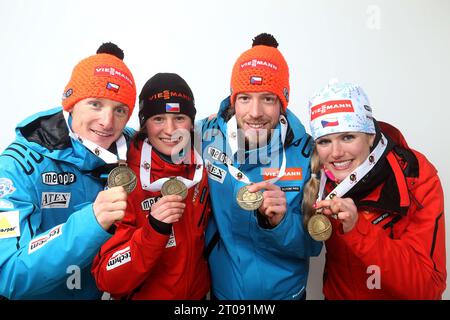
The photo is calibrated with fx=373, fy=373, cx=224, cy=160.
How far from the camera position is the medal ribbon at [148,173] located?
6.41ft

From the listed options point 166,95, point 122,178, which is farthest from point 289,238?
point 166,95

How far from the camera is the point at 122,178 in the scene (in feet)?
5.83

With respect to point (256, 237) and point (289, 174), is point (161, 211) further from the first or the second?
point (289, 174)

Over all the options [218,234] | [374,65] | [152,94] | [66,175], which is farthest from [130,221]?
[374,65]

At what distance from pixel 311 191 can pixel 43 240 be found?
131cm

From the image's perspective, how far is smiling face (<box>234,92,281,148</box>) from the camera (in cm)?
214

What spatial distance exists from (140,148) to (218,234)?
2.23 ft

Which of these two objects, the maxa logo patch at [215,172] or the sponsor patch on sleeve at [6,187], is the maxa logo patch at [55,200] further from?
the maxa logo patch at [215,172]

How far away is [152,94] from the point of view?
213 cm

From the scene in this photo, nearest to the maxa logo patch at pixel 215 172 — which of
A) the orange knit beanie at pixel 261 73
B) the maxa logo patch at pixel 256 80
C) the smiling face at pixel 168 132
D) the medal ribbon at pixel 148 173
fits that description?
the medal ribbon at pixel 148 173

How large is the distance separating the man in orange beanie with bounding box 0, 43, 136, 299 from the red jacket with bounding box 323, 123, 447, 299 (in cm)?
112

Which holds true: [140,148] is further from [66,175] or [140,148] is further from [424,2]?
[424,2]

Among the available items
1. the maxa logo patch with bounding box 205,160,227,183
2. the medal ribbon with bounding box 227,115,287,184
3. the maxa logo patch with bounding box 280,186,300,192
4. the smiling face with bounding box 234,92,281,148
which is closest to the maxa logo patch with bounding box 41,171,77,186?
the maxa logo patch with bounding box 205,160,227,183

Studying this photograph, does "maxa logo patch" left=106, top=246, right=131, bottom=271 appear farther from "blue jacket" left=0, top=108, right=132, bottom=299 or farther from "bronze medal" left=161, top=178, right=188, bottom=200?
"bronze medal" left=161, top=178, right=188, bottom=200
